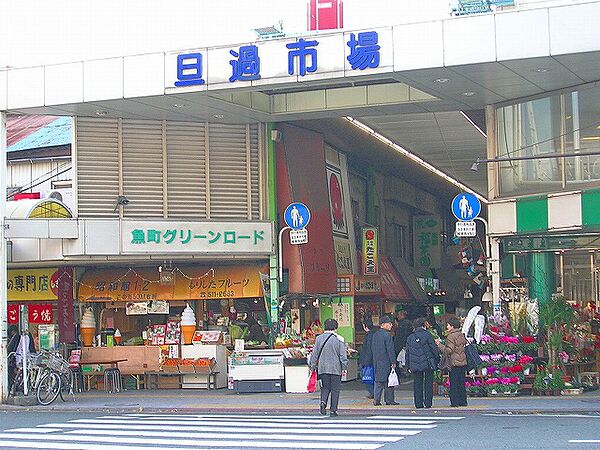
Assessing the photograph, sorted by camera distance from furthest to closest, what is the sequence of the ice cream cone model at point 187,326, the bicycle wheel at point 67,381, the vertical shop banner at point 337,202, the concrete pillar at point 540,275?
the vertical shop banner at point 337,202 → the ice cream cone model at point 187,326 → the concrete pillar at point 540,275 → the bicycle wheel at point 67,381

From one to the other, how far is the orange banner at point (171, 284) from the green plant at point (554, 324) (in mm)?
8183

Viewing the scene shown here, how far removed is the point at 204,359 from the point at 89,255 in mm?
4027

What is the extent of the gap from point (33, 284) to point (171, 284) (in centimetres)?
412

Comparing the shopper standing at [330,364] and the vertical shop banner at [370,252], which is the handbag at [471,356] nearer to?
the shopper standing at [330,364]

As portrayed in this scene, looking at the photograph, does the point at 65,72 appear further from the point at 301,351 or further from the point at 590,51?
the point at 590,51

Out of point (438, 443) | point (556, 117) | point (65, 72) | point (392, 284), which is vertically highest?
point (65, 72)

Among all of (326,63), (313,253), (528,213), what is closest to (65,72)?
(326,63)

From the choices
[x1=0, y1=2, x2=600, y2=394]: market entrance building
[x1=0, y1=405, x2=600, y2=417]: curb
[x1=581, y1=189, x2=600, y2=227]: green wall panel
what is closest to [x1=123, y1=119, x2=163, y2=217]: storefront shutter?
[x1=0, y1=2, x2=600, y2=394]: market entrance building

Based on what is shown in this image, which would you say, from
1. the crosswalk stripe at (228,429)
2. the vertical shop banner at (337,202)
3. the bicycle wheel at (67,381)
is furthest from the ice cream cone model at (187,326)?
the crosswalk stripe at (228,429)

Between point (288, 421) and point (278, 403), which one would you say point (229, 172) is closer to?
point (278, 403)

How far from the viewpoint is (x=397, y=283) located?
36.4 meters

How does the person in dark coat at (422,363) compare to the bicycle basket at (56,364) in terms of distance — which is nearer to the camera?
the person in dark coat at (422,363)

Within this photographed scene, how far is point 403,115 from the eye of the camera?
2717 centimetres

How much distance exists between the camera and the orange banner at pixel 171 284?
2705cm
